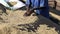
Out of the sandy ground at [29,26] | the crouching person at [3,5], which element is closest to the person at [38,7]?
the sandy ground at [29,26]

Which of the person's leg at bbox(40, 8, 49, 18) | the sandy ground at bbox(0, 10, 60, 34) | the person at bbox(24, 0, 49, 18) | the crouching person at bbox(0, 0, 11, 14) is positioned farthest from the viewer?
the crouching person at bbox(0, 0, 11, 14)

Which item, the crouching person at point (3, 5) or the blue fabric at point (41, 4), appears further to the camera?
the crouching person at point (3, 5)

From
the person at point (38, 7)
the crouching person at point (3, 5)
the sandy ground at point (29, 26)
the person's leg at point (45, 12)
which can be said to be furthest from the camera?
the crouching person at point (3, 5)

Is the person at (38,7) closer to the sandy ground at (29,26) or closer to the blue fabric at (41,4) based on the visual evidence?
the blue fabric at (41,4)

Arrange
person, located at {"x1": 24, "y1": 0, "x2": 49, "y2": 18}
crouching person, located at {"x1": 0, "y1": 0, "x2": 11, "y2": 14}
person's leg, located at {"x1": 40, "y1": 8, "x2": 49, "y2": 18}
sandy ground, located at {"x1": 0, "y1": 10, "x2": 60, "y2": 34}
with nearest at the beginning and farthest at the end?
sandy ground, located at {"x1": 0, "y1": 10, "x2": 60, "y2": 34}, person, located at {"x1": 24, "y1": 0, "x2": 49, "y2": 18}, person's leg, located at {"x1": 40, "y1": 8, "x2": 49, "y2": 18}, crouching person, located at {"x1": 0, "y1": 0, "x2": 11, "y2": 14}

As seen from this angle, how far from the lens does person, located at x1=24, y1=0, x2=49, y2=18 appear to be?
603cm

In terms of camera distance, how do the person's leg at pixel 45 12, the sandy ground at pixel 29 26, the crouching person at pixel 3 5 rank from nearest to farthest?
the sandy ground at pixel 29 26 < the person's leg at pixel 45 12 < the crouching person at pixel 3 5

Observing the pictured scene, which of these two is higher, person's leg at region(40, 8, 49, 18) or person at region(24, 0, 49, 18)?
→ person at region(24, 0, 49, 18)

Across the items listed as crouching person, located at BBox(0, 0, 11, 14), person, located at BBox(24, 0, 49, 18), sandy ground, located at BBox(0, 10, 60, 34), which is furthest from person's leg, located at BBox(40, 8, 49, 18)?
crouching person, located at BBox(0, 0, 11, 14)

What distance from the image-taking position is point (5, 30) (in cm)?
471

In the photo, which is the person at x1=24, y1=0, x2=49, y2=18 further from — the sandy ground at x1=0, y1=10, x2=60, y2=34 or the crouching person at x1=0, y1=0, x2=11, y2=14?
the crouching person at x1=0, y1=0, x2=11, y2=14

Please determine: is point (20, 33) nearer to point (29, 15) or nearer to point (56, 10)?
point (29, 15)

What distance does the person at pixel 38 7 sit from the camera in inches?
237

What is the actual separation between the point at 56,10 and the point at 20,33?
11.9 ft
